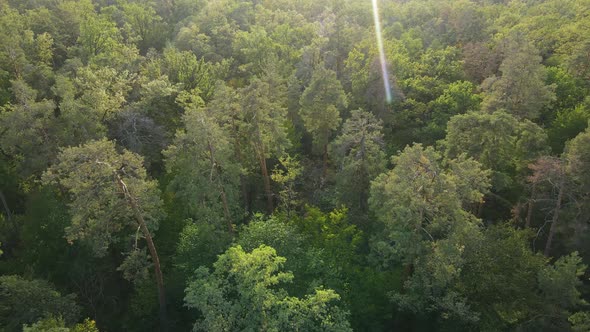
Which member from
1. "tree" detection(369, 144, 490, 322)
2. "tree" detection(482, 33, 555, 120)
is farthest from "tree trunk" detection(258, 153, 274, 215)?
"tree" detection(482, 33, 555, 120)

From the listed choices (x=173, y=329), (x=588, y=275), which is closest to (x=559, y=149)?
(x=588, y=275)

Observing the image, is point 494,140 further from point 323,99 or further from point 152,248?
point 152,248

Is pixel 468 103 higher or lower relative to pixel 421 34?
lower

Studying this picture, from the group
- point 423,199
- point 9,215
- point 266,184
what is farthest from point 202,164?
point 9,215

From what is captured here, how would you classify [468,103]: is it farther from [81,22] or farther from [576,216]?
[81,22]

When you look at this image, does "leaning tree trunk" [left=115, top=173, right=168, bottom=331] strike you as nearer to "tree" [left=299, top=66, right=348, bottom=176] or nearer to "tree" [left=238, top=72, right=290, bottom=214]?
"tree" [left=238, top=72, right=290, bottom=214]
